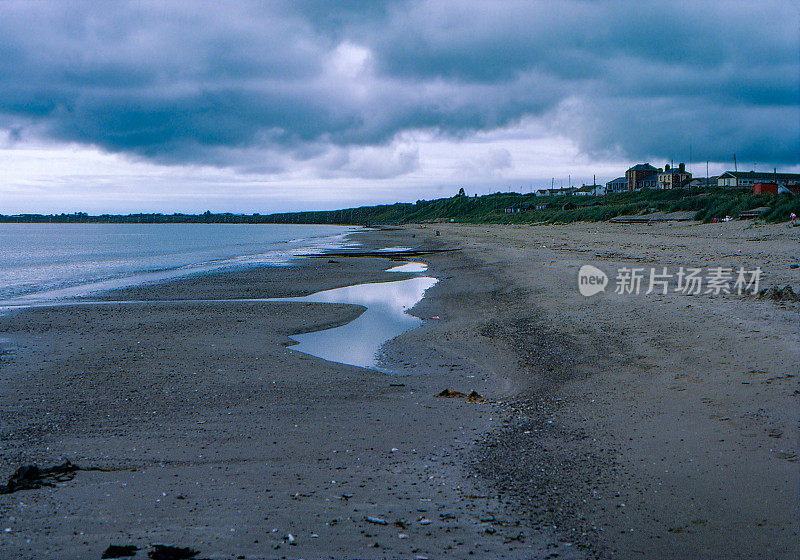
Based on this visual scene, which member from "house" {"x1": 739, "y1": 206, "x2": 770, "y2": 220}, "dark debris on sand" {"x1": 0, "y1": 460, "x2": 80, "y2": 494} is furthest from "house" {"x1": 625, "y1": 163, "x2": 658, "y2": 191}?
"dark debris on sand" {"x1": 0, "y1": 460, "x2": 80, "y2": 494}

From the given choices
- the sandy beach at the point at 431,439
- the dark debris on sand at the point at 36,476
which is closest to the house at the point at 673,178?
the sandy beach at the point at 431,439

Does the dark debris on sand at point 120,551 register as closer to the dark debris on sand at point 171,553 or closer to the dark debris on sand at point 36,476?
the dark debris on sand at point 171,553

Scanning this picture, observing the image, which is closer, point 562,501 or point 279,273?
point 562,501

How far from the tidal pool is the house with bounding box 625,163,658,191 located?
10307 centimetres

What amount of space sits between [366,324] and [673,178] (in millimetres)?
105992

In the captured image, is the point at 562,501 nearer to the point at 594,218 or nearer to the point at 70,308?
the point at 70,308

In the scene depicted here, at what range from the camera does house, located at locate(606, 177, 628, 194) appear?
401 ft

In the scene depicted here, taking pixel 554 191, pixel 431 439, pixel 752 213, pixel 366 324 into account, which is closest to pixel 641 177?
pixel 554 191

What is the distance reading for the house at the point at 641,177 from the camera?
115m

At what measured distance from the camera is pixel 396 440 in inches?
251

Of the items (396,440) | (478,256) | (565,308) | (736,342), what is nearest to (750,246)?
(478,256)

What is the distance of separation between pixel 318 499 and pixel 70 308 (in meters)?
16.0

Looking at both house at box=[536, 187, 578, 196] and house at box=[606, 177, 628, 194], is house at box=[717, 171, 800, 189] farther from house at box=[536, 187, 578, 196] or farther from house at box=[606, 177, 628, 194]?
house at box=[536, 187, 578, 196]

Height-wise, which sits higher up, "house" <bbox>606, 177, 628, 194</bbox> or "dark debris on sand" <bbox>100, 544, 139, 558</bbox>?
"house" <bbox>606, 177, 628, 194</bbox>
